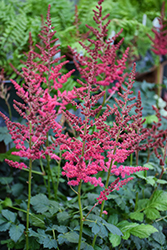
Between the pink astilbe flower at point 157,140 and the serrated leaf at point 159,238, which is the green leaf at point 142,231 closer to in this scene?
the serrated leaf at point 159,238

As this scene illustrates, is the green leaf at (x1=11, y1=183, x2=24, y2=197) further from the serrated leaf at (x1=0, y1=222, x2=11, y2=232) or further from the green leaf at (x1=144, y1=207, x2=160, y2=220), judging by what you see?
the green leaf at (x1=144, y1=207, x2=160, y2=220)

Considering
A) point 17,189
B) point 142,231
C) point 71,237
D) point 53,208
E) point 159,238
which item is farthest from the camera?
point 17,189

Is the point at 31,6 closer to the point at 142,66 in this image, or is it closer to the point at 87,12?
the point at 87,12

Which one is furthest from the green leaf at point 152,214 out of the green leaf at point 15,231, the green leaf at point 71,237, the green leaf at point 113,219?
the green leaf at point 15,231

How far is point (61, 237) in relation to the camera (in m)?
1.15

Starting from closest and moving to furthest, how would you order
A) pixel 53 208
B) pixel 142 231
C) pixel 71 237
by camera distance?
pixel 71 237, pixel 142 231, pixel 53 208

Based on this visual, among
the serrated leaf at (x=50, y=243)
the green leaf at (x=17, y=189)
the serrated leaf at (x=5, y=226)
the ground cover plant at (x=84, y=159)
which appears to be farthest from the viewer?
the green leaf at (x=17, y=189)

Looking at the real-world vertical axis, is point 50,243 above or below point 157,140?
below

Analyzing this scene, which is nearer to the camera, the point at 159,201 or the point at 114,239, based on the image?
the point at 114,239

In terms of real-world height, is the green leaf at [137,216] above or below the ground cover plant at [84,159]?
below

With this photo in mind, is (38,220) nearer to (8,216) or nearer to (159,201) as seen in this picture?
(8,216)

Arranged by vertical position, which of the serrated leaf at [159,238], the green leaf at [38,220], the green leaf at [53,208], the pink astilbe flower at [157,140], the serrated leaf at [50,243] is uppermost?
the pink astilbe flower at [157,140]

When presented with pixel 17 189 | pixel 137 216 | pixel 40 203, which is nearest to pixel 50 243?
pixel 40 203

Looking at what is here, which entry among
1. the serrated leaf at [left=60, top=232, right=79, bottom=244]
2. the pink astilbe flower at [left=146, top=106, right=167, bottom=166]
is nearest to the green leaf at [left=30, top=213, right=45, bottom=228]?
the serrated leaf at [left=60, top=232, right=79, bottom=244]
